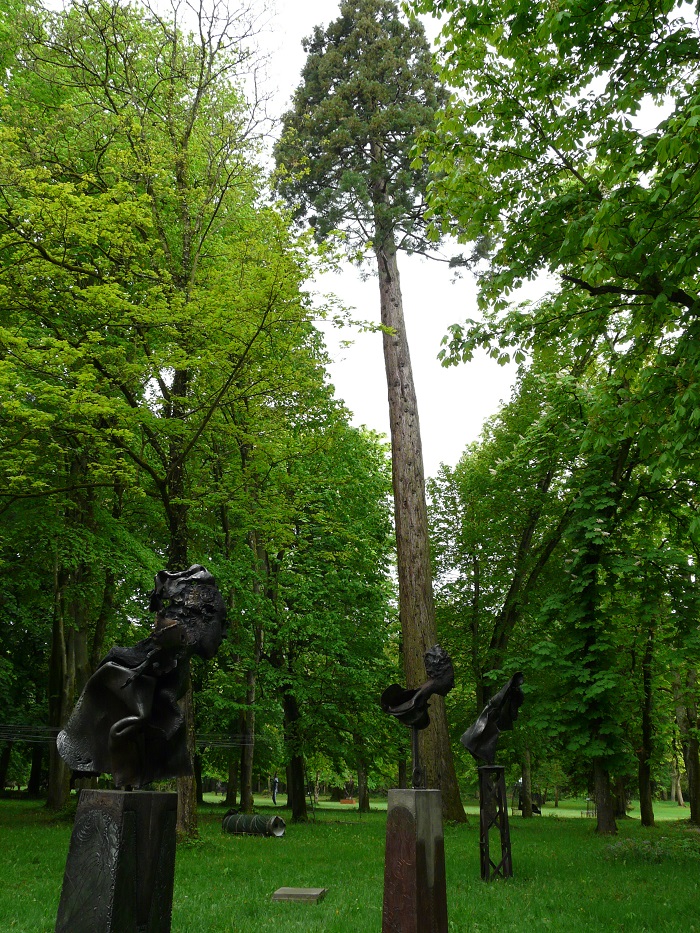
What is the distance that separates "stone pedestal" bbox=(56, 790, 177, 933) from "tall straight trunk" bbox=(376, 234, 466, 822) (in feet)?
35.6

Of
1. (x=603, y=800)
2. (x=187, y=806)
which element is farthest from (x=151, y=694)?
(x=603, y=800)

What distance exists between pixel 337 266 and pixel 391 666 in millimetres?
13301

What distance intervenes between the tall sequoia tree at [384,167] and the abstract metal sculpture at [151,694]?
37.1 feet

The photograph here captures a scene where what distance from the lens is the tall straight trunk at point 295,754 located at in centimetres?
2053

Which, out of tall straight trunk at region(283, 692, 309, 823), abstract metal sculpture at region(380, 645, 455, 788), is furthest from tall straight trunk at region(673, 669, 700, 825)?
abstract metal sculpture at region(380, 645, 455, 788)

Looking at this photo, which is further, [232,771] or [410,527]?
[232,771]

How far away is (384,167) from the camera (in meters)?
16.9

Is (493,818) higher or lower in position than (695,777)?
higher

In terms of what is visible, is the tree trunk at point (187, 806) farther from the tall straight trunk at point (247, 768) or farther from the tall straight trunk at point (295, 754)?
the tall straight trunk at point (295, 754)

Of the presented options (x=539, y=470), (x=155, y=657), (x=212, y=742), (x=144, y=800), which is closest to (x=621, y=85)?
(x=155, y=657)

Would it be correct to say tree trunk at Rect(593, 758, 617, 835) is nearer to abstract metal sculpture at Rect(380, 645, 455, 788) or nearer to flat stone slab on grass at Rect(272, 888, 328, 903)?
flat stone slab on grass at Rect(272, 888, 328, 903)

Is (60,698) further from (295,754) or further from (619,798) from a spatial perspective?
(619,798)

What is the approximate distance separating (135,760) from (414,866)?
3.31 meters

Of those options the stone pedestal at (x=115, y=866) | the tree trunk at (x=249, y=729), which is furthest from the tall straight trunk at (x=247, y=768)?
the stone pedestal at (x=115, y=866)
